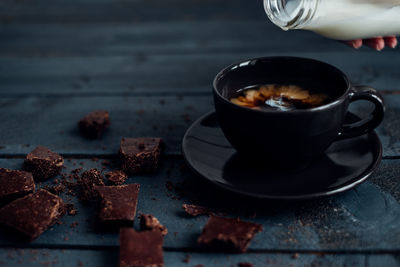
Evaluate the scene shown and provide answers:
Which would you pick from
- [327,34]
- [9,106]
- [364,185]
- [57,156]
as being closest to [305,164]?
[364,185]

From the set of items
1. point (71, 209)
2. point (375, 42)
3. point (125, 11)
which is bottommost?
point (71, 209)

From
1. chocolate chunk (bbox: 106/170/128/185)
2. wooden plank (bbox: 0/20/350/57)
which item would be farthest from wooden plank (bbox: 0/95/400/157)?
wooden plank (bbox: 0/20/350/57)

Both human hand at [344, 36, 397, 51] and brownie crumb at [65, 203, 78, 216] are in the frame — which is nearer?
brownie crumb at [65, 203, 78, 216]

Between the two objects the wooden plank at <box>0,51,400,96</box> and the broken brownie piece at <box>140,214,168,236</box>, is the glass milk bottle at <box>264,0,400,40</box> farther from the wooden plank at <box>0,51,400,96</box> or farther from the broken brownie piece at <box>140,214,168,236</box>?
the broken brownie piece at <box>140,214,168,236</box>

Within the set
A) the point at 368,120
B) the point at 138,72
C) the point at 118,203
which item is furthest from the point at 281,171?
the point at 138,72

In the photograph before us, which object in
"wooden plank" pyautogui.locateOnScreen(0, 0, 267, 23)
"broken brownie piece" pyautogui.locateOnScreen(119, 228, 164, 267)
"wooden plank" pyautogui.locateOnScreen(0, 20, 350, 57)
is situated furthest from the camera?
"wooden plank" pyautogui.locateOnScreen(0, 0, 267, 23)

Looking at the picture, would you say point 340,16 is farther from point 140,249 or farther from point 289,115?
point 140,249

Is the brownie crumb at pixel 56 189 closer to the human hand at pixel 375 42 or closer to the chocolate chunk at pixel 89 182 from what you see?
the chocolate chunk at pixel 89 182
